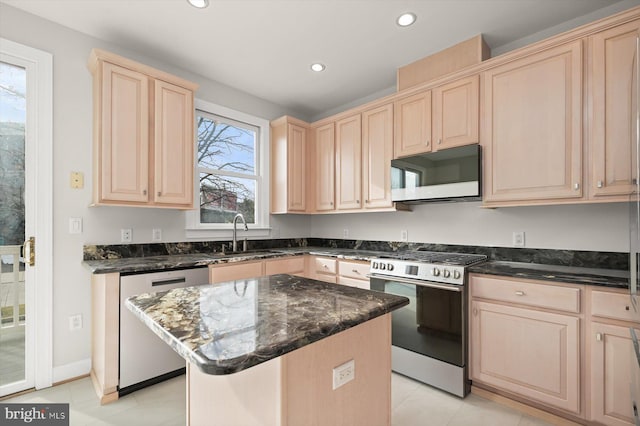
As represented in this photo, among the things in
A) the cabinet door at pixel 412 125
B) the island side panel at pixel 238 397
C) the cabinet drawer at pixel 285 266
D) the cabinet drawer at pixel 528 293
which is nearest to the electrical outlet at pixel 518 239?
the cabinet drawer at pixel 528 293

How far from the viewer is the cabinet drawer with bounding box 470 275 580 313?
184cm

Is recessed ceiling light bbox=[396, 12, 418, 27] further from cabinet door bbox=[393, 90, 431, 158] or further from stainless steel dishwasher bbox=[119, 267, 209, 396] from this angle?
stainless steel dishwasher bbox=[119, 267, 209, 396]

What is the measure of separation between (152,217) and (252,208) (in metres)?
1.17

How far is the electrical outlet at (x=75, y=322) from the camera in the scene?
2.40 meters

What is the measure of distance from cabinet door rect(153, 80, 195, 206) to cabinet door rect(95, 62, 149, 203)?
0.08 meters

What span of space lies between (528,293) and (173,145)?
2.91 meters

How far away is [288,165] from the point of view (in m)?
3.65

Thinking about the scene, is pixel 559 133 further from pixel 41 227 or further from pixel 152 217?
pixel 41 227

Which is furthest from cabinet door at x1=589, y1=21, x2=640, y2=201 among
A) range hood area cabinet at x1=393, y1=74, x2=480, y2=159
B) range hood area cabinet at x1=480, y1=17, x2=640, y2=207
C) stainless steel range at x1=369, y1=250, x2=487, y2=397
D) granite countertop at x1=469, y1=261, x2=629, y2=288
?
stainless steel range at x1=369, y1=250, x2=487, y2=397

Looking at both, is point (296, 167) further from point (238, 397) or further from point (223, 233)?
point (238, 397)

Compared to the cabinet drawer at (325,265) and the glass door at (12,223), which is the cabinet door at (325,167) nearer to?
the cabinet drawer at (325,265)

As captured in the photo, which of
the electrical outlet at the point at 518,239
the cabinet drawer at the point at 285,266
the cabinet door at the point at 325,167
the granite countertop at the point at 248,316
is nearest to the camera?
the granite countertop at the point at 248,316

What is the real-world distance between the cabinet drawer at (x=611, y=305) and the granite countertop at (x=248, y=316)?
1.37m

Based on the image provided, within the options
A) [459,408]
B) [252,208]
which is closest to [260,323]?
[459,408]
